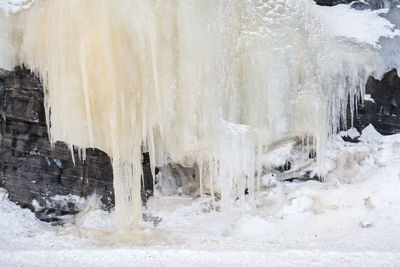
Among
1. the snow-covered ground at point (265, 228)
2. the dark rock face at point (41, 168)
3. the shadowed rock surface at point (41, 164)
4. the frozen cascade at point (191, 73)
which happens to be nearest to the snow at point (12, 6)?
the frozen cascade at point (191, 73)

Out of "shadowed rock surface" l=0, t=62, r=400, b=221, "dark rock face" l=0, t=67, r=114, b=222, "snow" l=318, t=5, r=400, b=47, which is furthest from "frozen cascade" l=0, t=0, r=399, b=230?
"dark rock face" l=0, t=67, r=114, b=222

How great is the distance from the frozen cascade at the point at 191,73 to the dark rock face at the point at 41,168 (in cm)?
73

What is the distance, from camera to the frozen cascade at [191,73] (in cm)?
695

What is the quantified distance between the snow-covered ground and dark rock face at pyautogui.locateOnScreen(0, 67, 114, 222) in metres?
0.30

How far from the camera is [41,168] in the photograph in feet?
27.6

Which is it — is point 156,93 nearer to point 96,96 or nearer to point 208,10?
point 96,96

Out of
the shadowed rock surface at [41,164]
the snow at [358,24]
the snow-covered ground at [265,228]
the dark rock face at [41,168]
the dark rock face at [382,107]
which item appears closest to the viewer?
the snow-covered ground at [265,228]

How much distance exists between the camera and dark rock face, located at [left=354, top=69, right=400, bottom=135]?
800 cm

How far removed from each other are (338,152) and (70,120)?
4382mm

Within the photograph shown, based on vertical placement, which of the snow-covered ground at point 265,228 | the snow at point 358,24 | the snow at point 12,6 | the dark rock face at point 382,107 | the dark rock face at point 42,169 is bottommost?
the snow-covered ground at point 265,228

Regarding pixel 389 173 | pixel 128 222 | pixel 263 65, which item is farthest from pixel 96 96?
pixel 389 173

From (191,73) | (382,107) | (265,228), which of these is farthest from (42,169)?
(382,107)

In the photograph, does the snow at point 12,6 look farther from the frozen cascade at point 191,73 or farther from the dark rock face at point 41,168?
the dark rock face at point 41,168

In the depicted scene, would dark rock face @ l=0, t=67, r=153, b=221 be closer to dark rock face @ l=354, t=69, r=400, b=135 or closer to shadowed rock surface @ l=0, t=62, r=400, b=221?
shadowed rock surface @ l=0, t=62, r=400, b=221
